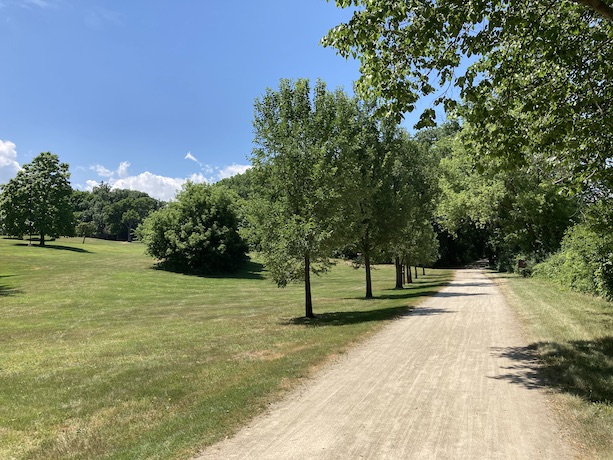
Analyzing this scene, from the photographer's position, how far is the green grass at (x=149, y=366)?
5.82 metres

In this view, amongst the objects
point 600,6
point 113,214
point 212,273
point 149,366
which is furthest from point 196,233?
point 113,214

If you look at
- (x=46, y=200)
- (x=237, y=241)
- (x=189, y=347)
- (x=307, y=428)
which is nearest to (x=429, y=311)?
(x=189, y=347)

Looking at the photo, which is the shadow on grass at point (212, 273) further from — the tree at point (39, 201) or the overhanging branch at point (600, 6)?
the overhanging branch at point (600, 6)

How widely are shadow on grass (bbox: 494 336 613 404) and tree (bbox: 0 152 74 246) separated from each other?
218ft

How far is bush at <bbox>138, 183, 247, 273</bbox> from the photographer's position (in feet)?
155

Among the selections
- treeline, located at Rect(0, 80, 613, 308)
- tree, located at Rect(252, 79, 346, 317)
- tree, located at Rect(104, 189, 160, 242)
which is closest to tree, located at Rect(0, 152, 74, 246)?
treeline, located at Rect(0, 80, 613, 308)

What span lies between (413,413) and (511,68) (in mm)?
7667

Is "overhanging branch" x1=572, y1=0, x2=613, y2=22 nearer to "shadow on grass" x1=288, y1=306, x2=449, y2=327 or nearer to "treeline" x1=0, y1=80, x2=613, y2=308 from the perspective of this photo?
"treeline" x1=0, y1=80, x2=613, y2=308

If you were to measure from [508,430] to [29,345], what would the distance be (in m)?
13.6

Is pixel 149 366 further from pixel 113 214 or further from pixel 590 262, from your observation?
pixel 113 214

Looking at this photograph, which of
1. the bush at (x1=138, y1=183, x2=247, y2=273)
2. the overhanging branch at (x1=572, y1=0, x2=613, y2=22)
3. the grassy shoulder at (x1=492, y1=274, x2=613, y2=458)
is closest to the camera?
the grassy shoulder at (x1=492, y1=274, x2=613, y2=458)

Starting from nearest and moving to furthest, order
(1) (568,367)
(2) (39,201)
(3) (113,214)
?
1. (1) (568,367)
2. (2) (39,201)
3. (3) (113,214)

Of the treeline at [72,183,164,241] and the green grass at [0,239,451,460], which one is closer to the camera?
the green grass at [0,239,451,460]

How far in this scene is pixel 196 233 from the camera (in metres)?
47.2
